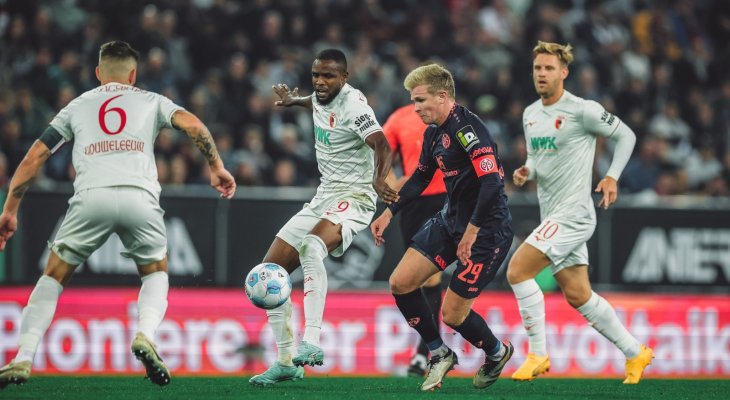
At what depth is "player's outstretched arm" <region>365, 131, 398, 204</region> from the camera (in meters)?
8.30

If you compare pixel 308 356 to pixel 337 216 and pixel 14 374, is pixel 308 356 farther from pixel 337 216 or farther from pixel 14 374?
pixel 14 374

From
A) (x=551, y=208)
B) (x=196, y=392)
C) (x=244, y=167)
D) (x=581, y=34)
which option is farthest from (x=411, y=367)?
(x=581, y=34)

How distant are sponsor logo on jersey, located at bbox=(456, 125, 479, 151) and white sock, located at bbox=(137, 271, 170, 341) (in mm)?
2297

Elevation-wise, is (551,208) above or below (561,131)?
below

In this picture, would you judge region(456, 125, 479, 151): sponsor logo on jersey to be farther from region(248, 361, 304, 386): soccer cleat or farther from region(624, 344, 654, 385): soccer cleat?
region(624, 344, 654, 385): soccer cleat

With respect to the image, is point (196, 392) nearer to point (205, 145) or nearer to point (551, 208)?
point (205, 145)

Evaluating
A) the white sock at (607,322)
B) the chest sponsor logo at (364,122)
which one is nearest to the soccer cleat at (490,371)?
the white sock at (607,322)

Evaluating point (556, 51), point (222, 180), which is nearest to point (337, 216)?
point (222, 180)

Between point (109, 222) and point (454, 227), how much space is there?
2.50 meters

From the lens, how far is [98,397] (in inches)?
310

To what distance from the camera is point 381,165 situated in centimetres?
847

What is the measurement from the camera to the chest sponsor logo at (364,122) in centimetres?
872

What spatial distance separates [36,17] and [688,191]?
9.87m

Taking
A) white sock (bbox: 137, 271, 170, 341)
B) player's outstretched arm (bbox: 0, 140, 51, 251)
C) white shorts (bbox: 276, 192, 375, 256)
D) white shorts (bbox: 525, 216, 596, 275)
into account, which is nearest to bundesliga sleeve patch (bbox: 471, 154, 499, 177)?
white shorts (bbox: 276, 192, 375, 256)
